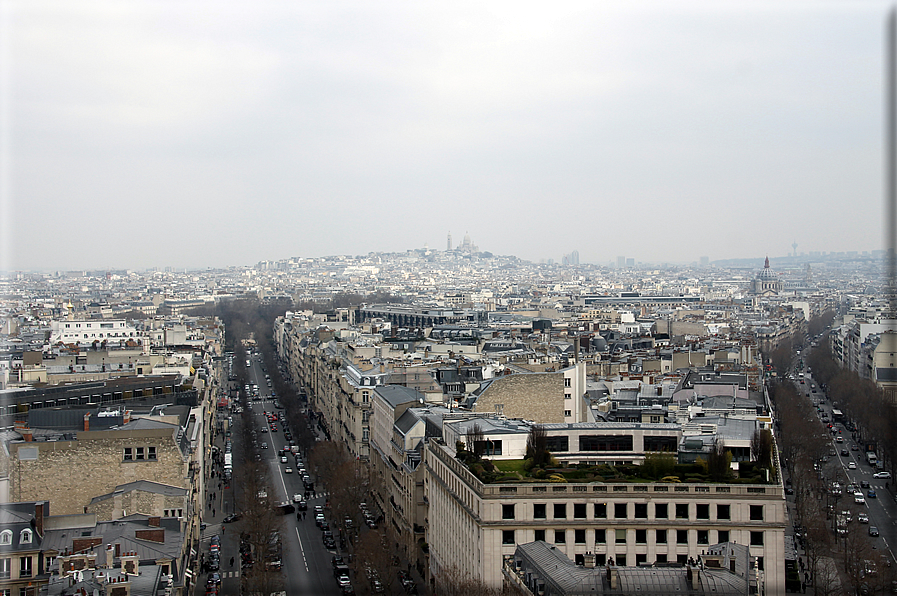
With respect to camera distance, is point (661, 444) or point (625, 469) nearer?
point (625, 469)

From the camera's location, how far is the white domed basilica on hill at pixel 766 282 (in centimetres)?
7312

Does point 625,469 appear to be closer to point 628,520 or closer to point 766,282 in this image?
point 628,520

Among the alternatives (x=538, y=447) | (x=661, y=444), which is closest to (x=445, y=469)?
(x=538, y=447)

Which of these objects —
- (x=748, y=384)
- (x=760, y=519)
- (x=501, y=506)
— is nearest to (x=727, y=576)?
(x=760, y=519)

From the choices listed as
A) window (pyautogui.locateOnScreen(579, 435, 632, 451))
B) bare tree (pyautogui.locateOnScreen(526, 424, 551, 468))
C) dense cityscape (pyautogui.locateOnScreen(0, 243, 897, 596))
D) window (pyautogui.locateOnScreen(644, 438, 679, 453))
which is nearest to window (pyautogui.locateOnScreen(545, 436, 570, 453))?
dense cityscape (pyautogui.locateOnScreen(0, 243, 897, 596))

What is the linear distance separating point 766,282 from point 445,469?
67421 millimetres

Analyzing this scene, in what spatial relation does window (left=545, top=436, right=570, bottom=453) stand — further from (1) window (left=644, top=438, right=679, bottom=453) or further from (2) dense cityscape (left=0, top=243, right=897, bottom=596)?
(1) window (left=644, top=438, right=679, bottom=453)

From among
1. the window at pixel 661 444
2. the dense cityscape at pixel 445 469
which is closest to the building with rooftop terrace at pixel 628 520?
the dense cityscape at pixel 445 469

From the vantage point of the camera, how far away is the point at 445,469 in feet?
34.2

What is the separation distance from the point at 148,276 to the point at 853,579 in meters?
79.1

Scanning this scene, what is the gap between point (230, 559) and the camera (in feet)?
40.3

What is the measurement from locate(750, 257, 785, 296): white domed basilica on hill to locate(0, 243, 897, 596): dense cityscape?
150 ft

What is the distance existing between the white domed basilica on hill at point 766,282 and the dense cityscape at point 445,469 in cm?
4584

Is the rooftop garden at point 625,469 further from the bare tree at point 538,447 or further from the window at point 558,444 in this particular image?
the window at point 558,444
